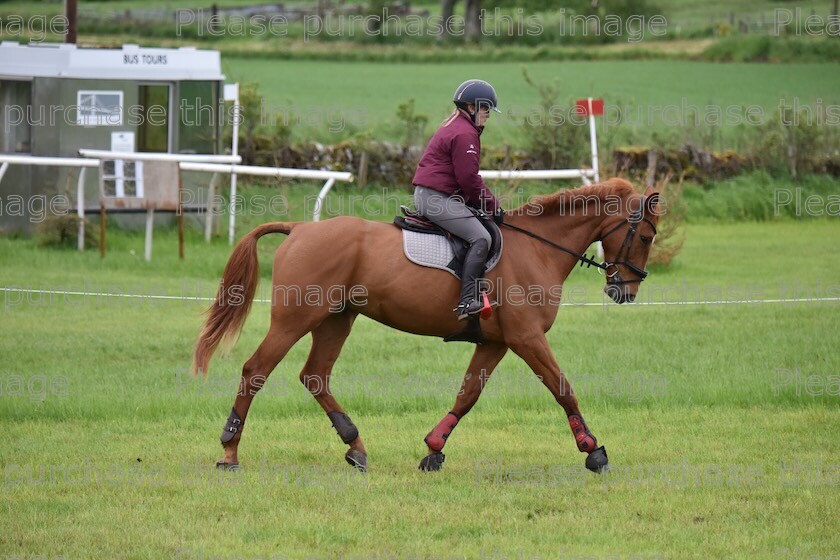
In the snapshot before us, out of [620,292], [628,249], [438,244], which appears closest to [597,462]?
[620,292]

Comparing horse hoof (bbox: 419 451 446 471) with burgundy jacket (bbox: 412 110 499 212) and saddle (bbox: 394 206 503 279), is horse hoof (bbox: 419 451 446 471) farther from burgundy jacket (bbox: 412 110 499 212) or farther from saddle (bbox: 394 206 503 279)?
burgundy jacket (bbox: 412 110 499 212)

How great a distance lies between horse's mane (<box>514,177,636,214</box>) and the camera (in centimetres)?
791

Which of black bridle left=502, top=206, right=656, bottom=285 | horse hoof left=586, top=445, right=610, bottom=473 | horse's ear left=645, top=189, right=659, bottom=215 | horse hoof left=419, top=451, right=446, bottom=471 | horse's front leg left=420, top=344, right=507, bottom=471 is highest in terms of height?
horse's ear left=645, top=189, right=659, bottom=215

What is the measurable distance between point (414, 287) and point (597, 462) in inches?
69.3

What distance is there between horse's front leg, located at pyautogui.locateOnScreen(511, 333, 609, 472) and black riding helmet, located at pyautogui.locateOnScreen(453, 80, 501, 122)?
5.46ft

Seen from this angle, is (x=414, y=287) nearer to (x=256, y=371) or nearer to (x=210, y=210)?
(x=256, y=371)

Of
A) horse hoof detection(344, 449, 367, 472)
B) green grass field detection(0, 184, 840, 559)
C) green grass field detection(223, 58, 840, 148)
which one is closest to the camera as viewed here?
green grass field detection(0, 184, 840, 559)

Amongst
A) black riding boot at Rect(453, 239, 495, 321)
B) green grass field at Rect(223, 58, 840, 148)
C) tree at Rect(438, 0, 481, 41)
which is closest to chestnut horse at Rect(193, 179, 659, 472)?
black riding boot at Rect(453, 239, 495, 321)

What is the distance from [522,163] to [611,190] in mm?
16340

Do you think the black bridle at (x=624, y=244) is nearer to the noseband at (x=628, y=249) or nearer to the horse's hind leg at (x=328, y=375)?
the noseband at (x=628, y=249)

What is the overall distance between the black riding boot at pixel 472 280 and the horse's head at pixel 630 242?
3.58ft

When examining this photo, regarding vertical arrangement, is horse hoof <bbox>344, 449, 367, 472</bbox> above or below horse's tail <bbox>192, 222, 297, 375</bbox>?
below

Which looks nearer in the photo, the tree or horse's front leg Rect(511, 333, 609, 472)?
horse's front leg Rect(511, 333, 609, 472)

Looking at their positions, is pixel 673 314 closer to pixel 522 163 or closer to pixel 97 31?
pixel 522 163
